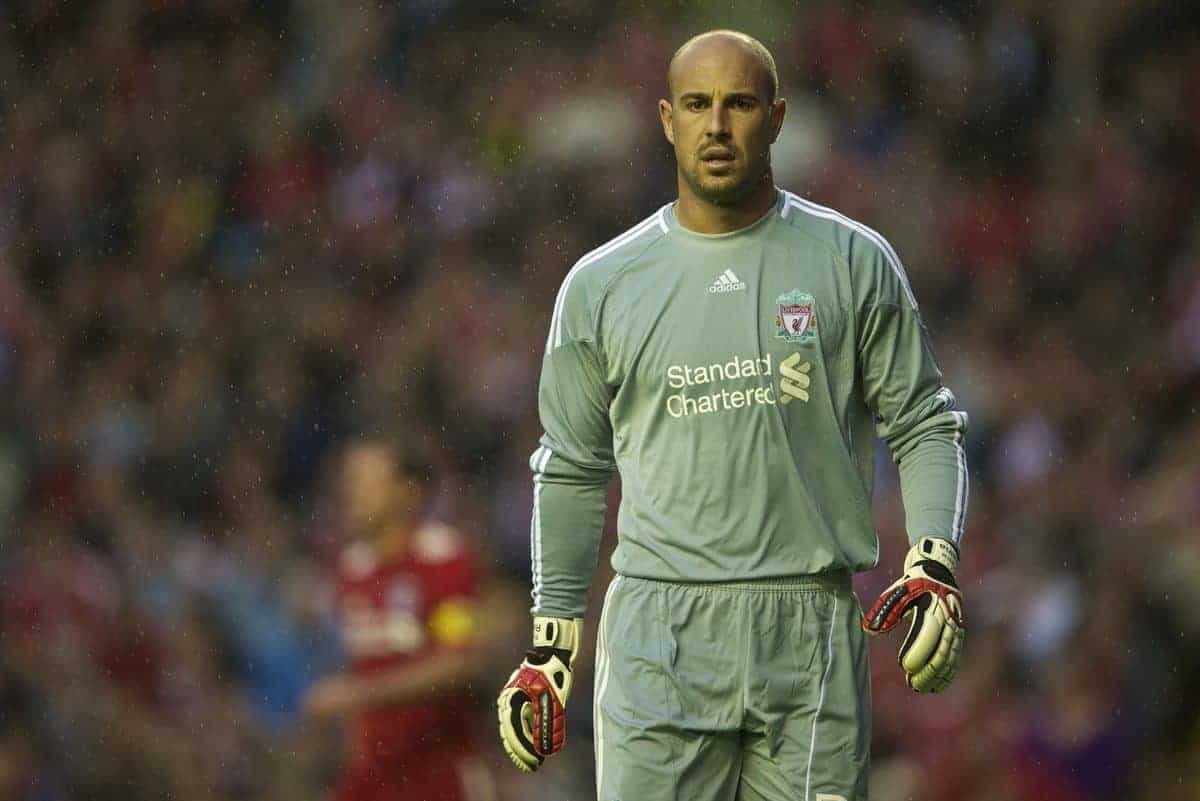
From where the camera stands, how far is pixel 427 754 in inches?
254

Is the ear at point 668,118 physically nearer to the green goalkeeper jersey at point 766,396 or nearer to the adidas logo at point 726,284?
the green goalkeeper jersey at point 766,396

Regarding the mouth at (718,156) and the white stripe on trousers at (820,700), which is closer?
the white stripe on trousers at (820,700)

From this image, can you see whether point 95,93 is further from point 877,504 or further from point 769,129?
point 769,129

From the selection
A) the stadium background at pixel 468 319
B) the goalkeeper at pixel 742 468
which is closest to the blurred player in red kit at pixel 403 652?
the stadium background at pixel 468 319

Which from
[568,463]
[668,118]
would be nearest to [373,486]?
[568,463]

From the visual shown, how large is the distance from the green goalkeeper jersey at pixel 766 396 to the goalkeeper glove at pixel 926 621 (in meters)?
0.15

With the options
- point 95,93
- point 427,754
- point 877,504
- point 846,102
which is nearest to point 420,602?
point 427,754

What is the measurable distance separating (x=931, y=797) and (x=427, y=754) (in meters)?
1.88

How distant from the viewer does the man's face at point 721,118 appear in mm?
3908

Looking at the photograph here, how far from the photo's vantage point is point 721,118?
12.8 feet

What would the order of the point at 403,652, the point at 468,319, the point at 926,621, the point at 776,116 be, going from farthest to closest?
the point at 468,319
the point at 403,652
the point at 776,116
the point at 926,621

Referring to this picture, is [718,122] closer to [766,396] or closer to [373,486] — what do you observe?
[766,396]

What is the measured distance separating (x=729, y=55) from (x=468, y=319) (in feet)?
17.2

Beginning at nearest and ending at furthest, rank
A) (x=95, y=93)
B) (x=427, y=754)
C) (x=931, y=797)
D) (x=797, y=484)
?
(x=797, y=484), (x=427, y=754), (x=931, y=797), (x=95, y=93)
